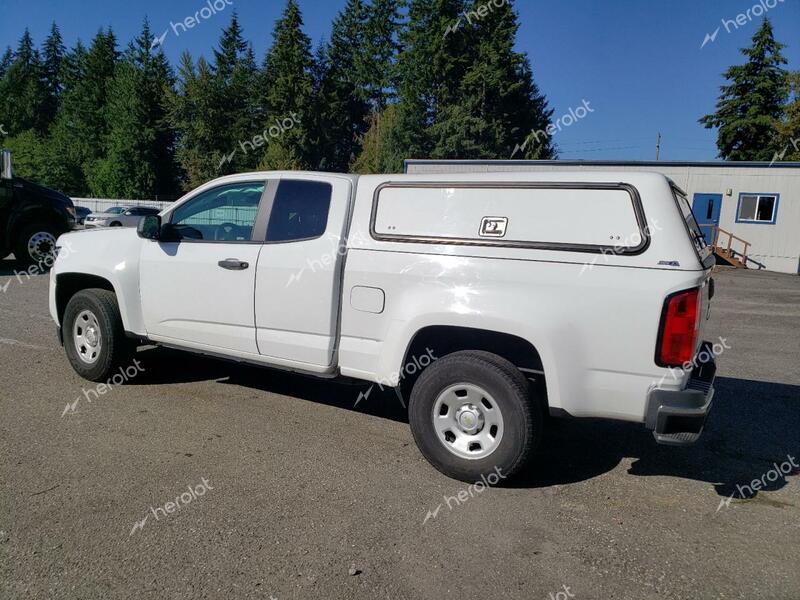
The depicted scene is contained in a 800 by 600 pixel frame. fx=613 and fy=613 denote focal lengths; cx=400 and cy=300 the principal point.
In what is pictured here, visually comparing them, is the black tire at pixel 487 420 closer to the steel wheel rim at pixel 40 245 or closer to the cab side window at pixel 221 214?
the cab side window at pixel 221 214

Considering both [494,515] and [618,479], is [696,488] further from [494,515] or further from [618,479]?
[494,515]

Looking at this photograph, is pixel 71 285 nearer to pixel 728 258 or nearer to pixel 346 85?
pixel 728 258

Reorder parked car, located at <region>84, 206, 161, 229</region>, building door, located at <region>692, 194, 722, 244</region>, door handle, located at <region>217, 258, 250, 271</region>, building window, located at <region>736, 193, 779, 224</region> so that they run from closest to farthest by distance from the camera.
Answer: door handle, located at <region>217, 258, 250, 271</region>, building window, located at <region>736, 193, 779, 224</region>, building door, located at <region>692, 194, 722, 244</region>, parked car, located at <region>84, 206, 161, 229</region>

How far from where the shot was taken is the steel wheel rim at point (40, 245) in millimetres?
12711

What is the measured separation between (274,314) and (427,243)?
1.35 meters

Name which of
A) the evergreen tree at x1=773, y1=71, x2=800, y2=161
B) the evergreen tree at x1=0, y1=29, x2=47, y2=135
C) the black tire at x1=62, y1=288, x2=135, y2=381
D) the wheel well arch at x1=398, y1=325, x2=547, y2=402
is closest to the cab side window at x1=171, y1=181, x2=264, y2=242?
the black tire at x1=62, y1=288, x2=135, y2=381

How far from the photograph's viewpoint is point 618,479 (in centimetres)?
411

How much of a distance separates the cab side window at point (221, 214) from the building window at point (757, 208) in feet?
79.5

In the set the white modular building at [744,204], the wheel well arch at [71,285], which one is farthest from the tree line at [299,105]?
the wheel well arch at [71,285]

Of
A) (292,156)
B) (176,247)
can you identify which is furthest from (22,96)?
(176,247)

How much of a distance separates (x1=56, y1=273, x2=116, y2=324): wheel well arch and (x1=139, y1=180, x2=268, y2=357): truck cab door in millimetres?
716

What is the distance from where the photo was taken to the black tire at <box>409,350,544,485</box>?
12.0 ft

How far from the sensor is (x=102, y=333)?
18.0ft

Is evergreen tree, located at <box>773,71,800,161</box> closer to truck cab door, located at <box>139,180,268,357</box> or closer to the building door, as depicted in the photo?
the building door
